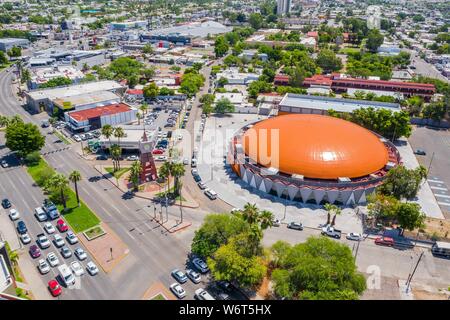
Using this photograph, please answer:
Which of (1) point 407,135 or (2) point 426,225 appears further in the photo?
(1) point 407,135

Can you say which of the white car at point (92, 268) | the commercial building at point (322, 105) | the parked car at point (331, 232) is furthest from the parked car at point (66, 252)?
the commercial building at point (322, 105)

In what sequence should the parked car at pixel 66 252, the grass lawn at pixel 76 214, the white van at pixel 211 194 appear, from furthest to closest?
the white van at pixel 211 194 < the grass lawn at pixel 76 214 < the parked car at pixel 66 252

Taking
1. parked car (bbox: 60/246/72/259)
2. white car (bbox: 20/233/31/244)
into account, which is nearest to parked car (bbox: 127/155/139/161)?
white car (bbox: 20/233/31/244)

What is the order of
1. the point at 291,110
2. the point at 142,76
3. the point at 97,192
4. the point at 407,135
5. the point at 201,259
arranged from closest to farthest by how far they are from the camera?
1. the point at 201,259
2. the point at 97,192
3. the point at 407,135
4. the point at 291,110
5. the point at 142,76

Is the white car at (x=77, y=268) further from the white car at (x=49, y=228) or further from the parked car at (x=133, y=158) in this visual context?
the parked car at (x=133, y=158)

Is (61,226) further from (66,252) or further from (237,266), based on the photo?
(237,266)
